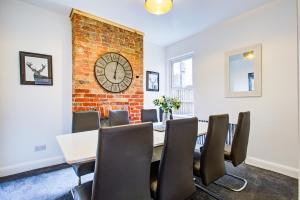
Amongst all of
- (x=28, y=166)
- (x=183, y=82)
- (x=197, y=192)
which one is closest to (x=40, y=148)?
(x=28, y=166)

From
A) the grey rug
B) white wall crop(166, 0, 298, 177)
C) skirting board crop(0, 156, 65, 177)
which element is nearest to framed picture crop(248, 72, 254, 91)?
white wall crop(166, 0, 298, 177)

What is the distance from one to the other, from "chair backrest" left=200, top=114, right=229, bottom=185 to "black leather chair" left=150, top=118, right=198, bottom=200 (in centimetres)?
22

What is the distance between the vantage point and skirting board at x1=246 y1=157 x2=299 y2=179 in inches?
90.3

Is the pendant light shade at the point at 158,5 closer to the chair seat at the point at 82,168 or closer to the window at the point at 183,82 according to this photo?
the chair seat at the point at 82,168

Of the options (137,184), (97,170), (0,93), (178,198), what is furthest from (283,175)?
(0,93)

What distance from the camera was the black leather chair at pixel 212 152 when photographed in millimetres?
1576

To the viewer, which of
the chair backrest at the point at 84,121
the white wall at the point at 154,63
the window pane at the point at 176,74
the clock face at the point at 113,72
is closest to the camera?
the chair backrest at the point at 84,121

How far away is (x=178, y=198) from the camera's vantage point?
4.49ft

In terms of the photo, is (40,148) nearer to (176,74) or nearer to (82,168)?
(82,168)

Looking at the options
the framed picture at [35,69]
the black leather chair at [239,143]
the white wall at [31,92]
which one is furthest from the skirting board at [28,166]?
the black leather chair at [239,143]

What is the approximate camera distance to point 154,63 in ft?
14.2

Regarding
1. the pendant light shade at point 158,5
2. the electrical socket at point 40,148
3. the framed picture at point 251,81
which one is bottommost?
the electrical socket at point 40,148

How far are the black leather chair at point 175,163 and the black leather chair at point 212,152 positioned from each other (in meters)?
0.22

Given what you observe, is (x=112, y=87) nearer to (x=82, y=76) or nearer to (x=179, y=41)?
(x=82, y=76)
